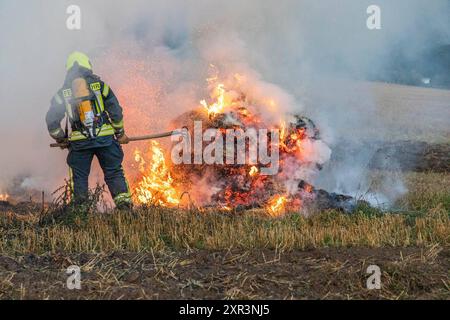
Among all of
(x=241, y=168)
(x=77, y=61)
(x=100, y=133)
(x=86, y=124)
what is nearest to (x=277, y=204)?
(x=241, y=168)

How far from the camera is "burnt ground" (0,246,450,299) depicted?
15.1 ft

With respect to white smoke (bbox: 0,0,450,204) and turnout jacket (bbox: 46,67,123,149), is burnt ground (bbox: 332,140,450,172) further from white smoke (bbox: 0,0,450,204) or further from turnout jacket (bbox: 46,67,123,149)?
turnout jacket (bbox: 46,67,123,149)

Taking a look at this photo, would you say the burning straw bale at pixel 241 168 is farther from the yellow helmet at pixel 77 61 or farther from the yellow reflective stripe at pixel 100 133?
the yellow helmet at pixel 77 61

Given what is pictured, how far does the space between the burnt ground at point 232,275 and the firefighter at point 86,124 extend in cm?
234

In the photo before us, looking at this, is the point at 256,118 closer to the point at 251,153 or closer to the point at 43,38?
the point at 251,153

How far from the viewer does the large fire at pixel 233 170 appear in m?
8.51

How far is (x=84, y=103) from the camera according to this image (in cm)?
757

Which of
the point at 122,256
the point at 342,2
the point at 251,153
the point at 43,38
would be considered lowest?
the point at 122,256

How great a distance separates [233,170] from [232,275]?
372cm

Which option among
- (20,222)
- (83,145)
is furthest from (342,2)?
(20,222)

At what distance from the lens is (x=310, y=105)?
11.6 meters

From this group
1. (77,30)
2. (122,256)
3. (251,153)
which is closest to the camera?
(122,256)

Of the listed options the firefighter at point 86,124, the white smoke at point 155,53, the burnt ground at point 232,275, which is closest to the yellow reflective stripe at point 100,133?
the firefighter at point 86,124

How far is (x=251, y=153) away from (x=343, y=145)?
141 inches
